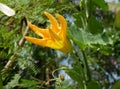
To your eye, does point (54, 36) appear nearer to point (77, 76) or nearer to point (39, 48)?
point (77, 76)

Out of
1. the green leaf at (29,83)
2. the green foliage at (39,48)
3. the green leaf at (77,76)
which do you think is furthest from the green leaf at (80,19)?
the green leaf at (29,83)

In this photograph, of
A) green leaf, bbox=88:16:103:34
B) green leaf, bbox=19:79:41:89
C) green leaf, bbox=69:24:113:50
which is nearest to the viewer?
green leaf, bbox=69:24:113:50

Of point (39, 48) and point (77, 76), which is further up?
point (39, 48)

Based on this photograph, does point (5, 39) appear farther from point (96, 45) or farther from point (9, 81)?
point (96, 45)

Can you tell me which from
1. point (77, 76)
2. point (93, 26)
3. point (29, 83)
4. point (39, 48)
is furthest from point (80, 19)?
point (39, 48)

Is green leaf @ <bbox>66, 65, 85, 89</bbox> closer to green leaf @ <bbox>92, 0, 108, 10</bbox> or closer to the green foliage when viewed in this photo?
the green foliage

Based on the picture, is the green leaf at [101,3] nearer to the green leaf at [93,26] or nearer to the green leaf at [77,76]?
the green leaf at [93,26]

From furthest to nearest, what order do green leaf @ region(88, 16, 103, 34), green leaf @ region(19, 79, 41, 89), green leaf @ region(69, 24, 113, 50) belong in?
green leaf @ region(19, 79, 41, 89), green leaf @ region(88, 16, 103, 34), green leaf @ region(69, 24, 113, 50)

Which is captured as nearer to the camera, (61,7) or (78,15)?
(78,15)

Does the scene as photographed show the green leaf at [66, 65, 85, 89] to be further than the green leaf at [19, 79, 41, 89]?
No

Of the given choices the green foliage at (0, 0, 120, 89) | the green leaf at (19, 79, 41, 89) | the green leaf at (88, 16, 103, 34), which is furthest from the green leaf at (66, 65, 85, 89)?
the green leaf at (19, 79, 41, 89)

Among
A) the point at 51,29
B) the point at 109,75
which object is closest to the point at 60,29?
the point at 51,29
